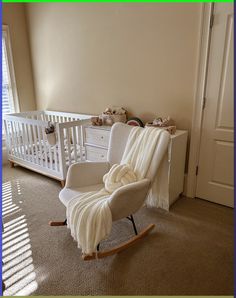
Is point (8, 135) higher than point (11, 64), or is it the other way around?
point (11, 64)

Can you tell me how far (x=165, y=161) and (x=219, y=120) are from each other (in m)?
0.69

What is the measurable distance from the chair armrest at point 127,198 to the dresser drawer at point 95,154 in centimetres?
111

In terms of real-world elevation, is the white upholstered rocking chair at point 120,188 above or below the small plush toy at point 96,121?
below

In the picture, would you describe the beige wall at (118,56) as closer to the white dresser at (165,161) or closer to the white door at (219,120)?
the white door at (219,120)

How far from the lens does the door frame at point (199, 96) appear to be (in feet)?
7.09

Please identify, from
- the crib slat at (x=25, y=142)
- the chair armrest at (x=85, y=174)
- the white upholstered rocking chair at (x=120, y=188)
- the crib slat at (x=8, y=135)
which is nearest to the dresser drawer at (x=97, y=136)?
the white upholstered rocking chair at (x=120, y=188)

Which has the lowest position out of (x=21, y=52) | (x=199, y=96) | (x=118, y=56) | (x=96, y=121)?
(x=96, y=121)

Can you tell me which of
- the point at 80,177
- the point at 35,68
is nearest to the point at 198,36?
the point at 80,177

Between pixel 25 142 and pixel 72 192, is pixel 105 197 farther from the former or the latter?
pixel 25 142

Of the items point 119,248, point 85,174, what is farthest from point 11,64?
point 119,248

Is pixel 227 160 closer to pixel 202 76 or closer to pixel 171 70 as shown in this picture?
pixel 202 76

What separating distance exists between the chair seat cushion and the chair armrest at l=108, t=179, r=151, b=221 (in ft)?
1.24

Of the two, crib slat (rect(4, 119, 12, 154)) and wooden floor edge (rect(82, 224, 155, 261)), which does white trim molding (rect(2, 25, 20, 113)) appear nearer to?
crib slat (rect(4, 119, 12, 154))

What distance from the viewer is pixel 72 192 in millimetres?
1910
